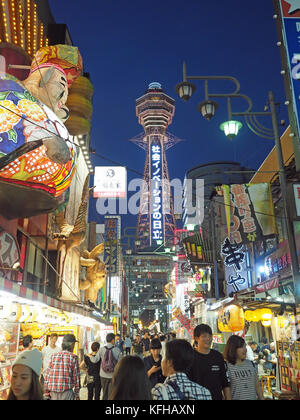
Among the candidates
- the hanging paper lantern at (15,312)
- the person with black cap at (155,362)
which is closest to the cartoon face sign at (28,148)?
the hanging paper lantern at (15,312)

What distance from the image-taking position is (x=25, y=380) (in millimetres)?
3143

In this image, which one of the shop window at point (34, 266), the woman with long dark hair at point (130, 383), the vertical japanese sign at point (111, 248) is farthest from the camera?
the vertical japanese sign at point (111, 248)

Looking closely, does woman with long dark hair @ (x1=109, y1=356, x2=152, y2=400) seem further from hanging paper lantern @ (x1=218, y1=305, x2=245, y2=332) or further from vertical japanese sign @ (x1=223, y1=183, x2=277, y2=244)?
vertical japanese sign @ (x1=223, y1=183, x2=277, y2=244)

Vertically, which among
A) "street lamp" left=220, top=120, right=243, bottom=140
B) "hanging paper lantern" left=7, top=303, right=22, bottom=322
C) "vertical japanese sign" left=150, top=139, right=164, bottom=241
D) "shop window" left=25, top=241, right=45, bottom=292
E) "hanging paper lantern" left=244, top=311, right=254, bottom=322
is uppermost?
"vertical japanese sign" left=150, top=139, right=164, bottom=241

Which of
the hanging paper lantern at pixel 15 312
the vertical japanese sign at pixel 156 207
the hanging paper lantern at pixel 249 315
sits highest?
the vertical japanese sign at pixel 156 207

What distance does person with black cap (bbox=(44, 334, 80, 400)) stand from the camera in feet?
18.4

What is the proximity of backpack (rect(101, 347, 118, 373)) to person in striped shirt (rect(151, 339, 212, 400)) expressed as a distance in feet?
18.9

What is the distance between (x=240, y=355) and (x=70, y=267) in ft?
45.3

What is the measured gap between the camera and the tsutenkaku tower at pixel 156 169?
65.2m

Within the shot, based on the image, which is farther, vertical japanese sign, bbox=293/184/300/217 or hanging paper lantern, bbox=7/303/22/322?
vertical japanese sign, bbox=293/184/300/217

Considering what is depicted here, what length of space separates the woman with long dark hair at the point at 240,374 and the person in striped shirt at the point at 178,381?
5.85ft

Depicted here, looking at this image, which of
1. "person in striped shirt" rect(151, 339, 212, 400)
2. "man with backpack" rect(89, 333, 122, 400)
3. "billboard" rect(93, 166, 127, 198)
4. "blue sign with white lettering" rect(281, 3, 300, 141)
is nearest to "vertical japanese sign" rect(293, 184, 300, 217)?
"blue sign with white lettering" rect(281, 3, 300, 141)

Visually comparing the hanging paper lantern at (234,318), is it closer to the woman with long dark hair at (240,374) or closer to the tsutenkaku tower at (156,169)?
the woman with long dark hair at (240,374)
